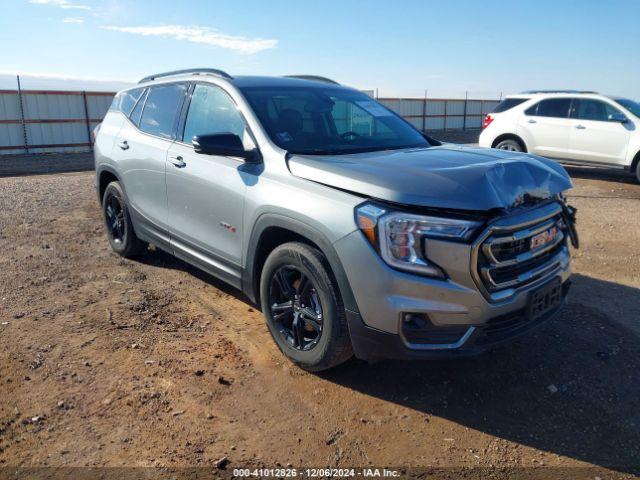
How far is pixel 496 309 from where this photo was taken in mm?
2939

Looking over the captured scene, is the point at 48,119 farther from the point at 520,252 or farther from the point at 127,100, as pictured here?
the point at 520,252

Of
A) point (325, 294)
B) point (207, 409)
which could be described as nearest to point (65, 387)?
point (207, 409)

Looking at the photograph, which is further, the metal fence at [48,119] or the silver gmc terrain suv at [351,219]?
the metal fence at [48,119]

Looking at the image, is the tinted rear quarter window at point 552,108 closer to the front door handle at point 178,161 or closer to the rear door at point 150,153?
the rear door at point 150,153

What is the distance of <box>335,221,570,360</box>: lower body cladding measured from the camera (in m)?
2.84

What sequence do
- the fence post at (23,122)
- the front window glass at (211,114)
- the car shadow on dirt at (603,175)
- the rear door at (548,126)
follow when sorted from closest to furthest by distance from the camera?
the front window glass at (211,114), the rear door at (548,126), the car shadow on dirt at (603,175), the fence post at (23,122)

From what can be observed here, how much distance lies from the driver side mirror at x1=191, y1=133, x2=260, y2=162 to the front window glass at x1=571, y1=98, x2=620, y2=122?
9.68 m

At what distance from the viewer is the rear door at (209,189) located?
385cm

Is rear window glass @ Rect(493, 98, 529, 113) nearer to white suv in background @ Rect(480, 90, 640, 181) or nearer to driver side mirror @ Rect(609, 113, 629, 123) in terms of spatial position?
white suv in background @ Rect(480, 90, 640, 181)

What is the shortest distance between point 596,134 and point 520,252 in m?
9.34

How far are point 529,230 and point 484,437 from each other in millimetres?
1168

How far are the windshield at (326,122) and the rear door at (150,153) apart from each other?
1026 mm

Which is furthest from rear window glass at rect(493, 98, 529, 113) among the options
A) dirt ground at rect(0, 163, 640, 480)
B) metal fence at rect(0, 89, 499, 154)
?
metal fence at rect(0, 89, 499, 154)

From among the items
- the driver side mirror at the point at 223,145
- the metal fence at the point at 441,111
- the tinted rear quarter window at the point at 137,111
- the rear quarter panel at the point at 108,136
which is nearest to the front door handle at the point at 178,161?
the driver side mirror at the point at 223,145
